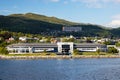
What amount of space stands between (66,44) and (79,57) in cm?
2355

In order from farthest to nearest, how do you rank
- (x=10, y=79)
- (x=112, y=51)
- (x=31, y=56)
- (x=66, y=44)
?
1. (x=66, y=44)
2. (x=112, y=51)
3. (x=31, y=56)
4. (x=10, y=79)

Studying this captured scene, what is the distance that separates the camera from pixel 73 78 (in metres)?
48.9

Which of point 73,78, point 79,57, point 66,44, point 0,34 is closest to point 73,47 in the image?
point 66,44

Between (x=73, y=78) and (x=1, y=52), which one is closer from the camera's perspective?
(x=73, y=78)

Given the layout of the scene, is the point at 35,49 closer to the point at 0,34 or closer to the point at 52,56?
the point at 52,56

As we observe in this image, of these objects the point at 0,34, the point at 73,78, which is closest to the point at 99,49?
the point at 0,34

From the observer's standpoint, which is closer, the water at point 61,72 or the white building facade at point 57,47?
the water at point 61,72

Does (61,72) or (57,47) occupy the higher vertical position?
(57,47)

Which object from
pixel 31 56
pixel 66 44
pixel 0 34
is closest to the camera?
pixel 31 56

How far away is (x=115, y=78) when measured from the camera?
48375 mm

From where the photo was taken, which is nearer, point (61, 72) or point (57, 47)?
point (61, 72)

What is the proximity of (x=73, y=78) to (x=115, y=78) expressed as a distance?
4733 mm

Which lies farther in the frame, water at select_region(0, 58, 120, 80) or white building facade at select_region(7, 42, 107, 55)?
white building facade at select_region(7, 42, 107, 55)

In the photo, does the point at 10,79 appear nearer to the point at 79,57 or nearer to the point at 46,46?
the point at 79,57
